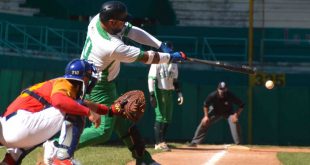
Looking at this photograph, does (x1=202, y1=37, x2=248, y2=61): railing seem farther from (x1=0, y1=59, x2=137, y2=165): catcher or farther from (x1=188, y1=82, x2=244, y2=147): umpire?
(x1=0, y1=59, x2=137, y2=165): catcher

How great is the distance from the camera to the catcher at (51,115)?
6.98 m

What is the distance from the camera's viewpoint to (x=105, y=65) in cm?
802

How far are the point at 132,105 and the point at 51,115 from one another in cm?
106

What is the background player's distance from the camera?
13867 millimetres

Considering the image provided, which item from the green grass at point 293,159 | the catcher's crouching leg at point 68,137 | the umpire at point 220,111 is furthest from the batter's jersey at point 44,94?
the umpire at point 220,111

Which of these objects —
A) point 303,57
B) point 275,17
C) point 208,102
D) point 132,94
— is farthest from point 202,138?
point 275,17

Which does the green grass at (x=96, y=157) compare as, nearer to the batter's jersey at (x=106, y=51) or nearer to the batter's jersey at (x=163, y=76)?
the batter's jersey at (x=163, y=76)

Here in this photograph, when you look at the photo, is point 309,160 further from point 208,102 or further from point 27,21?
point 27,21

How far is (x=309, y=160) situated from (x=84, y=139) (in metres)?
4.83

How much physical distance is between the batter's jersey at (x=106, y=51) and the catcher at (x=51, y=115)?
48 cm

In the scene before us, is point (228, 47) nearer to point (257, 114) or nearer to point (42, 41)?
point (42, 41)

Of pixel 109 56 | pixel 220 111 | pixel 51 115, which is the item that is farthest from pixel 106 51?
pixel 220 111

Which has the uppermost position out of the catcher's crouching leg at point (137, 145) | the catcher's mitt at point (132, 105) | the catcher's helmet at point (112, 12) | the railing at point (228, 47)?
the railing at point (228, 47)

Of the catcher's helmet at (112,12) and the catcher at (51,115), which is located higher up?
the catcher's helmet at (112,12)
